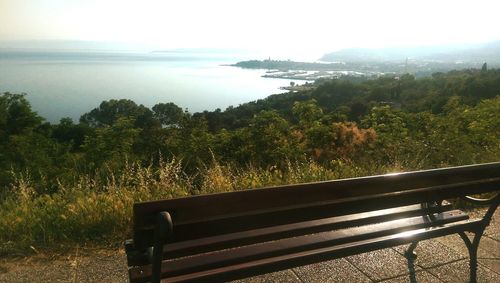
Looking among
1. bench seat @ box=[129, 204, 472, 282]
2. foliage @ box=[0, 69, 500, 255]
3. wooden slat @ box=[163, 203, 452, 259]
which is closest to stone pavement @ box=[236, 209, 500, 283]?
bench seat @ box=[129, 204, 472, 282]

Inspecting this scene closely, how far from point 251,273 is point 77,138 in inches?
1216

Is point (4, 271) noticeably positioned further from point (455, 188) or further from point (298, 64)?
point (298, 64)

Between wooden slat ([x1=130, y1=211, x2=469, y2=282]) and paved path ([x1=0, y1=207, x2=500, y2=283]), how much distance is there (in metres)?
0.43

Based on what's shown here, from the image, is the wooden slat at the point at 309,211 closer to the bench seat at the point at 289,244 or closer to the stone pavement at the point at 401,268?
the bench seat at the point at 289,244

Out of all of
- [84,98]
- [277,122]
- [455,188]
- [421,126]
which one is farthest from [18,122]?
[84,98]

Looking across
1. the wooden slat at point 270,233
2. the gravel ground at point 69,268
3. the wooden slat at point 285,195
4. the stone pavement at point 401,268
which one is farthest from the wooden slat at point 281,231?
the gravel ground at point 69,268

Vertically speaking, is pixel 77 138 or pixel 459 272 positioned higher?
pixel 459 272

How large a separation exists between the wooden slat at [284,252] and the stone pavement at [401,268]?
1.37 feet

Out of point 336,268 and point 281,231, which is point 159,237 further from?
point 336,268

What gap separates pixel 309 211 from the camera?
1.75 metres

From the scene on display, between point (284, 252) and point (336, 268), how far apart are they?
2.84ft

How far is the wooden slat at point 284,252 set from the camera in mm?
1733

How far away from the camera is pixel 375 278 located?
2.51 m

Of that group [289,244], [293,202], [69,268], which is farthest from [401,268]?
[69,268]
